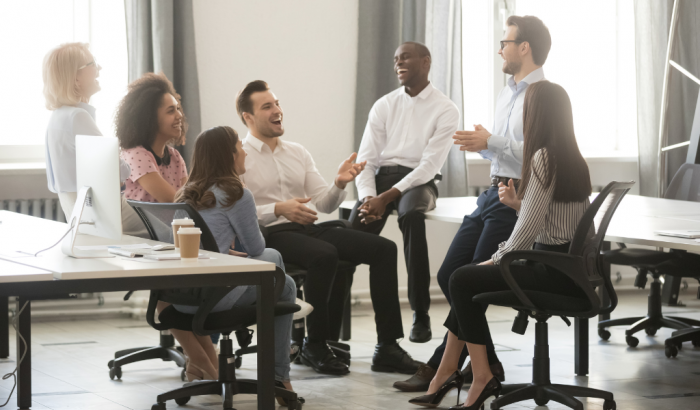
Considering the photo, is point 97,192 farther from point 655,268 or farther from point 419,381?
point 655,268

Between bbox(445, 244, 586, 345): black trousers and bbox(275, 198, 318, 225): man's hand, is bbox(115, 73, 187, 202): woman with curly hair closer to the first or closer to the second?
bbox(275, 198, 318, 225): man's hand

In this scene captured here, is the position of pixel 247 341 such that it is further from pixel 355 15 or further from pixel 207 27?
pixel 355 15

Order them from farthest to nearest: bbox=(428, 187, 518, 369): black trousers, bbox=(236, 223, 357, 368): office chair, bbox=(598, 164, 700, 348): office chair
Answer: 1. bbox=(598, 164, 700, 348): office chair
2. bbox=(236, 223, 357, 368): office chair
3. bbox=(428, 187, 518, 369): black trousers

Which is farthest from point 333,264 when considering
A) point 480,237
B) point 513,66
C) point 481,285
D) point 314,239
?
point 513,66

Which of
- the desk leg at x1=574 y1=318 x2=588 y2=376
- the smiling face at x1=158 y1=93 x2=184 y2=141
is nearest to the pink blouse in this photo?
the smiling face at x1=158 y1=93 x2=184 y2=141

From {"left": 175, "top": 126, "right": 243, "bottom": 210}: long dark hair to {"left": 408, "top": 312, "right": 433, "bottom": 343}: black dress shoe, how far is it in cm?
135

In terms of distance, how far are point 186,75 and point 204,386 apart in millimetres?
2375

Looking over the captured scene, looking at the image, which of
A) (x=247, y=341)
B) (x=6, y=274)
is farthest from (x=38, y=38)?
(x=6, y=274)

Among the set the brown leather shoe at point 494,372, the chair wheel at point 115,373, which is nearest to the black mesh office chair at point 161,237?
the chair wheel at point 115,373

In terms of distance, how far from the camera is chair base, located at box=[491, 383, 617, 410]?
2895mm

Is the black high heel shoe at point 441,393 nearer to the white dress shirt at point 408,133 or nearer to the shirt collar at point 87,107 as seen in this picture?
the white dress shirt at point 408,133

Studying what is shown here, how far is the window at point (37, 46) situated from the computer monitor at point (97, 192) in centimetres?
248

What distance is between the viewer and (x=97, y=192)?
2.51 metres

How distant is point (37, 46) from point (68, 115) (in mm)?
1725
